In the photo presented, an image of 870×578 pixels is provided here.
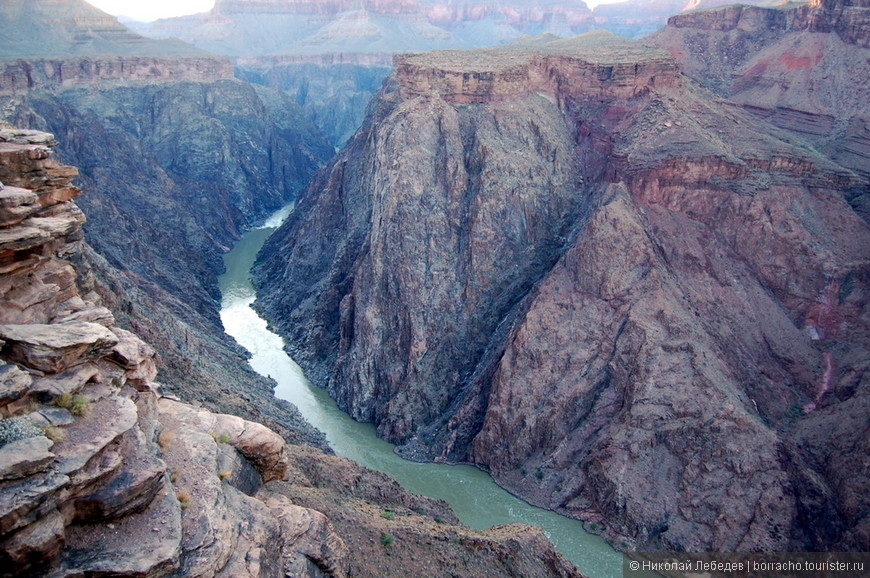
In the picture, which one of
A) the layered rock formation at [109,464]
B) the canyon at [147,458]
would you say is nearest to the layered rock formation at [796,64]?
A: the canyon at [147,458]

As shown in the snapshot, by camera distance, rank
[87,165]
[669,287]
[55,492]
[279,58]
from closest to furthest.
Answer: [55,492], [669,287], [87,165], [279,58]

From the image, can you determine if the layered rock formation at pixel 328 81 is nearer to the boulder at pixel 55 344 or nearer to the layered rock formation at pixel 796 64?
the layered rock formation at pixel 796 64

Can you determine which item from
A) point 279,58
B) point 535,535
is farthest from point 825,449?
point 279,58

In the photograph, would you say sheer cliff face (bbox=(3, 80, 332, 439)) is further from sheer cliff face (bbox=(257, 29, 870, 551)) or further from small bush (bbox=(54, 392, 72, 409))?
small bush (bbox=(54, 392, 72, 409))

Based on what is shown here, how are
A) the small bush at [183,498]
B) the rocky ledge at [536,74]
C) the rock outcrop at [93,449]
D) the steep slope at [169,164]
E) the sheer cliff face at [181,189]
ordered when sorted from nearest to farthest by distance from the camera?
the rock outcrop at [93,449] < the small bush at [183,498] < the sheer cliff face at [181,189] < the steep slope at [169,164] < the rocky ledge at [536,74]

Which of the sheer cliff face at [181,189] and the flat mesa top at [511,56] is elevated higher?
the flat mesa top at [511,56]

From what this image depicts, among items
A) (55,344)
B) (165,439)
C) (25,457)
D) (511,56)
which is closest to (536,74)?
(511,56)

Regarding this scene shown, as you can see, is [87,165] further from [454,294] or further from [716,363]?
[716,363]
